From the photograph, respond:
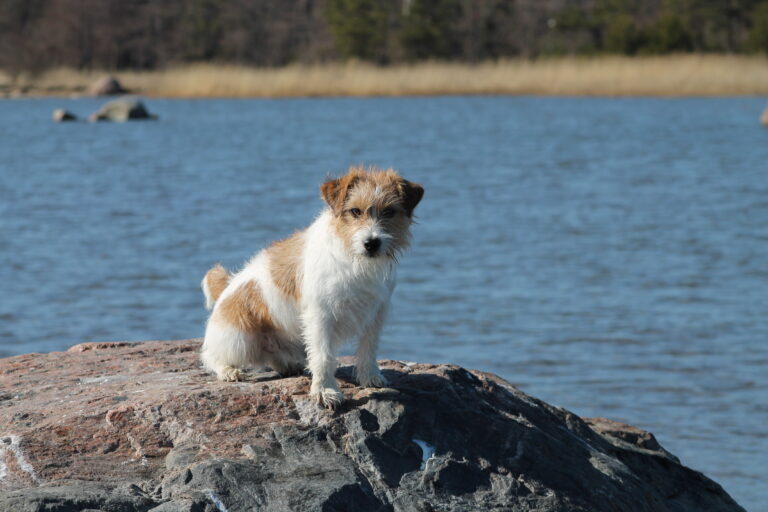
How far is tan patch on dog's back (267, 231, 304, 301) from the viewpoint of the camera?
5.11m

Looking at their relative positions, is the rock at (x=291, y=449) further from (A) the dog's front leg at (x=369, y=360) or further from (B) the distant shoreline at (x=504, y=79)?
(B) the distant shoreline at (x=504, y=79)

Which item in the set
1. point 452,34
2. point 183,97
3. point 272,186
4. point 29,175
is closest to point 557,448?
point 272,186

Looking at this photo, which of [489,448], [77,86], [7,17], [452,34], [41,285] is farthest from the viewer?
[7,17]

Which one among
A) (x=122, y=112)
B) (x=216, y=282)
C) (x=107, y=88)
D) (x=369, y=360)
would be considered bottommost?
(x=107, y=88)

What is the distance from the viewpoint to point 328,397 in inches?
190

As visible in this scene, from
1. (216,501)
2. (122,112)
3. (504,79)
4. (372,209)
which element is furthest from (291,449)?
(504,79)

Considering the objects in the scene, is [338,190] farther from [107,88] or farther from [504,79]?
[107,88]

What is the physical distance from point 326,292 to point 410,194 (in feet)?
1.93

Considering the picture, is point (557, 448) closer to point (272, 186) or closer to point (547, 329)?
point (547, 329)

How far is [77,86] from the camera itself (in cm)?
5647

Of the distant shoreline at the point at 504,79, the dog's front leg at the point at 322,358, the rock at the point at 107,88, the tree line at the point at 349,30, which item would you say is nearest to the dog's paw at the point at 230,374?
the dog's front leg at the point at 322,358

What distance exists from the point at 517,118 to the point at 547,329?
25.9 metres

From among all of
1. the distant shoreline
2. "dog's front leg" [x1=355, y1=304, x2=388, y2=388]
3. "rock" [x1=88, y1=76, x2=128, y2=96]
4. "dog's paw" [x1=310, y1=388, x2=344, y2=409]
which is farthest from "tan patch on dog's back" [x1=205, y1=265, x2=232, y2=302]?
"rock" [x1=88, y1=76, x2=128, y2=96]

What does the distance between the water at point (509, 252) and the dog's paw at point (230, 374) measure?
3.31m
